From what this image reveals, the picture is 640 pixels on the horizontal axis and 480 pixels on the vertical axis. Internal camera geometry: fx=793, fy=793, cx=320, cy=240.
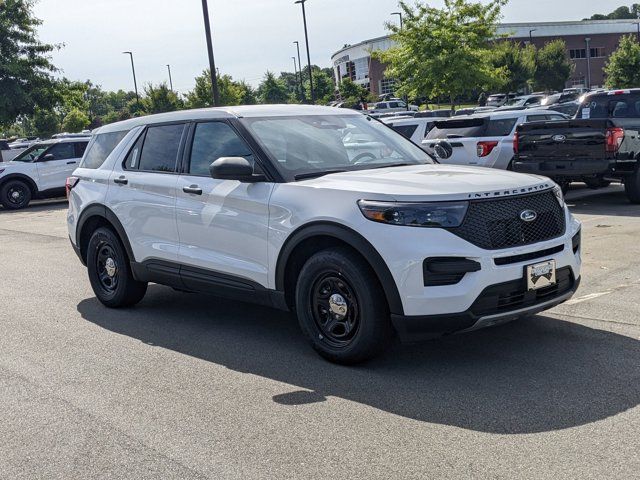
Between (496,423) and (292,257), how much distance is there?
76.8 inches

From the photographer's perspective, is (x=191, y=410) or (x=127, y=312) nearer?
(x=191, y=410)

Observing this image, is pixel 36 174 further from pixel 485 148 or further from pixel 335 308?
pixel 335 308

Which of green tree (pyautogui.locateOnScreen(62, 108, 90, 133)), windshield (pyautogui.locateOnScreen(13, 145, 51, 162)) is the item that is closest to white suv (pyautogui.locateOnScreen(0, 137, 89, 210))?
windshield (pyautogui.locateOnScreen(13, 145, 51, 162))

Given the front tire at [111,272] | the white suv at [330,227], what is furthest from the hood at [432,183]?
the front tire at [111,272]

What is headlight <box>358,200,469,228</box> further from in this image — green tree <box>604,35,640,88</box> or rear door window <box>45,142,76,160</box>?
green tree <box>604,35,640,88</box>

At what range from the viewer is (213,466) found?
152 inches

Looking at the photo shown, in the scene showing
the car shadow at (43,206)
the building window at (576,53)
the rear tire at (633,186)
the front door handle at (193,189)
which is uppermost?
the building window at (576,53)

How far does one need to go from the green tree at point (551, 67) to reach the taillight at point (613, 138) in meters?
63.4

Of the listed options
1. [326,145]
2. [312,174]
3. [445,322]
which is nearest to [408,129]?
[326,145]

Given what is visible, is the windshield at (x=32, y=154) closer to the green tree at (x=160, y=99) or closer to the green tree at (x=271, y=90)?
the green tree at (x=160, y=99)

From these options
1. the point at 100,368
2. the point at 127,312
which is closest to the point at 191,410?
the point at 100,368

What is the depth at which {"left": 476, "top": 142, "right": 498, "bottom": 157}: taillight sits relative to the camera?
14.8 metres

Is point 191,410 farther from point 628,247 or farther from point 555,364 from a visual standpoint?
point 628,247

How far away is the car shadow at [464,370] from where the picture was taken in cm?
433
